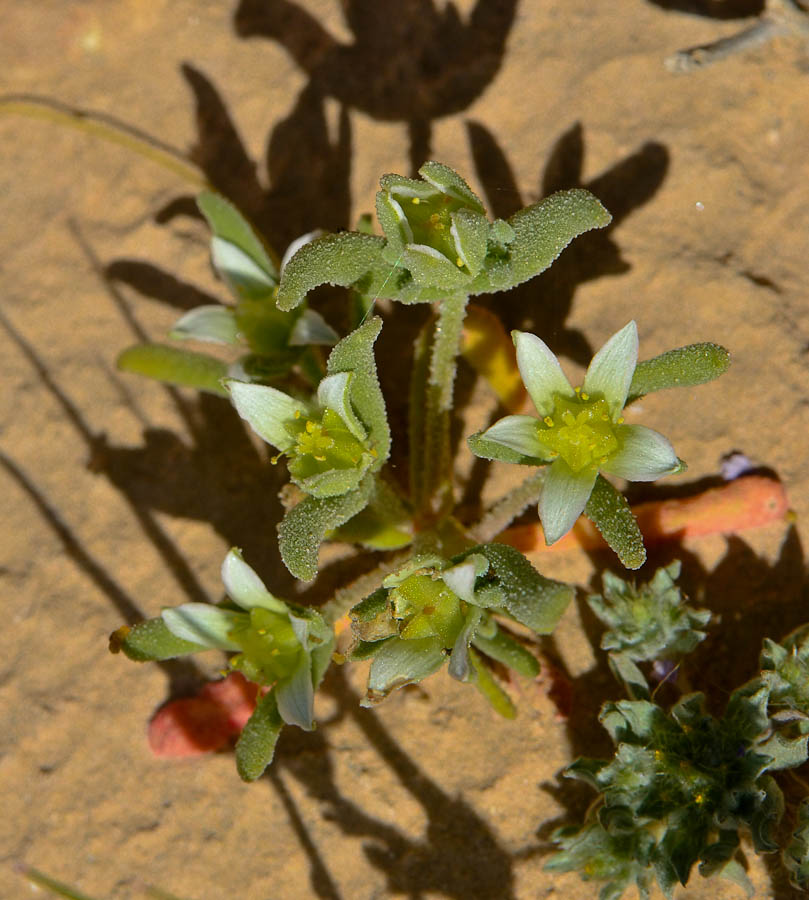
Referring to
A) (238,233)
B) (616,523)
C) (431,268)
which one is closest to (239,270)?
(238,233)

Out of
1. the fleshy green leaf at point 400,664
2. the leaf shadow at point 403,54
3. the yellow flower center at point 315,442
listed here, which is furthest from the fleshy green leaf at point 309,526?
the leaf shadow at point 403,54

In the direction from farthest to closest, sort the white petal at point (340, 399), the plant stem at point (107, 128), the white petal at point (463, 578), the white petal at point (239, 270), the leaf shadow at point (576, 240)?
1. the plant stem at point (107, 128)
2. the leaf shadow at point (576, 240)
3. the white petal at point (239, 270)
4. the white petal at point (340, 399)
5. the white petal at point (463, 578)

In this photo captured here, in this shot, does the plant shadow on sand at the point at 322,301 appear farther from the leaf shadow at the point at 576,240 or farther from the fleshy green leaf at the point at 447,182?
the fleshy green leaf at the point at 447,182

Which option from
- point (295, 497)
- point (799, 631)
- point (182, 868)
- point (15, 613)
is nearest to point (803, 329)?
point (799, 631)

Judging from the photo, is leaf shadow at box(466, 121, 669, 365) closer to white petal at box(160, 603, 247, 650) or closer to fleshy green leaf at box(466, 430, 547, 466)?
fleshy green leaf at box(466, 430, 547, 466)

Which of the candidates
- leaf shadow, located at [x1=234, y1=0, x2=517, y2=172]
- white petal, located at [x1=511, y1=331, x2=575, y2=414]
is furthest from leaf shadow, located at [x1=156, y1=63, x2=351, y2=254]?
white petal, located at [x1=511, y1=331, x2=575, y2=414]

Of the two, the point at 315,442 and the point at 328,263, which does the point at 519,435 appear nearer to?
the point at 315,442
